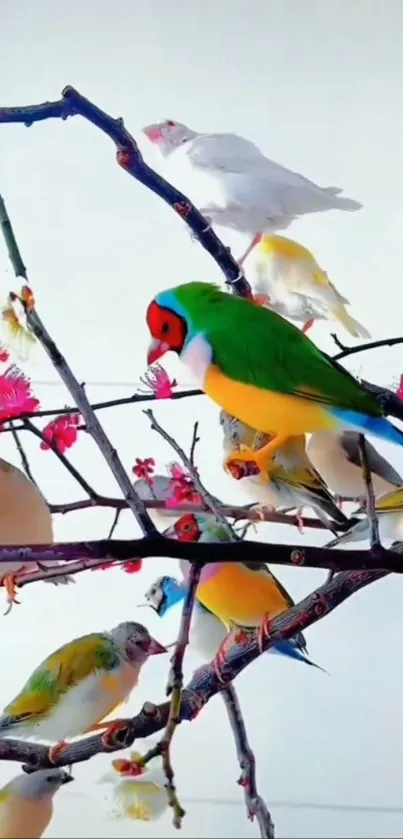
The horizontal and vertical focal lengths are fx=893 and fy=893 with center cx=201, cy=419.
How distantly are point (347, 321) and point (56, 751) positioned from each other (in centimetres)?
44

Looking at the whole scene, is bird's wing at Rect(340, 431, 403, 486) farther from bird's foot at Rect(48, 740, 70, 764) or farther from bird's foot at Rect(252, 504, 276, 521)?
bird's foot at Rect(48, 740, 70, 764)

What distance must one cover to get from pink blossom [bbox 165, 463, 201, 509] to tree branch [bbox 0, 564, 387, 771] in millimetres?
122

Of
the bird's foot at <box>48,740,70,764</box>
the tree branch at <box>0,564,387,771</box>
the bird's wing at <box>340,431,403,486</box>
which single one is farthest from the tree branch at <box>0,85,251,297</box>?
the bird's foot at <box>48,740,70,764</box>

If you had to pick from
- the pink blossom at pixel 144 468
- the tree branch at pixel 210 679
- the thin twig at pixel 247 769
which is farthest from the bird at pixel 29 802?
the pink blossom at pixel 144 468

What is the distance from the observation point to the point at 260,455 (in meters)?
0.62

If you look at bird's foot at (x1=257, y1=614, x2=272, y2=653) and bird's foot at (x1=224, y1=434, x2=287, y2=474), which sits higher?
bird's foot at (x1=224, y1=434, x2=287, y2=474)

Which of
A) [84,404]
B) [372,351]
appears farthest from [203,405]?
[84,404]

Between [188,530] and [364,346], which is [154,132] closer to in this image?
[364,346]

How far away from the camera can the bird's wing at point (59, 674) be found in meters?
0.66

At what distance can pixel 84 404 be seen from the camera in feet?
1.83

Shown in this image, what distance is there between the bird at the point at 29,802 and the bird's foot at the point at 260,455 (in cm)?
27

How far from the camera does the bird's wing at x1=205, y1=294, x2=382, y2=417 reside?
0.58 metres

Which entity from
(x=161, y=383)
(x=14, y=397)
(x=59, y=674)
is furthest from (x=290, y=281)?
(x=59, y=674)

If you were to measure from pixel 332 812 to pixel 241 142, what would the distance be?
583mm
